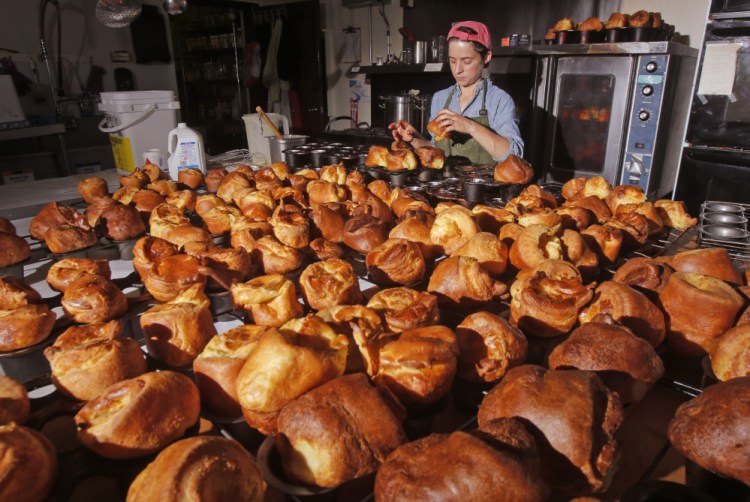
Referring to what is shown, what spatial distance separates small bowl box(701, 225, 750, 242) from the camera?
→ 1964 mm

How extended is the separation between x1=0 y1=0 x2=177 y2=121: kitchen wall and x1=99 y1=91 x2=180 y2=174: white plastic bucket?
4809 millimetres

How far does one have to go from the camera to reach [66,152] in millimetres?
7426

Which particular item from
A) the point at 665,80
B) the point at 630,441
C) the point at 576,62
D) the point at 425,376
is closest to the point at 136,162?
the point at 425,376

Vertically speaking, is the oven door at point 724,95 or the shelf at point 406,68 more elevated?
the shelf at point 406,68

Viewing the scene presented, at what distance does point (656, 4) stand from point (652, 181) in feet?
8.12

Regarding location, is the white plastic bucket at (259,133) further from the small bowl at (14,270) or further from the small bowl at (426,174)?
the small bowl at (14,270)

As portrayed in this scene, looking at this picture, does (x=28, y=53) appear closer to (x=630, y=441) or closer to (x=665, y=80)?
(x=665, y=80)

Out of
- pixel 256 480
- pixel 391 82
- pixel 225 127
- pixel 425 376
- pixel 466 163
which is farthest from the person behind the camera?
pixel 225 127

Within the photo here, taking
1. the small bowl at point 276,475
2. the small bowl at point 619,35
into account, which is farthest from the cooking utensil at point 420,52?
the small bowl at point 276,475

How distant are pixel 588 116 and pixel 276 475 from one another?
559 centimetres

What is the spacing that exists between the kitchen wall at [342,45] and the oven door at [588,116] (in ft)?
13.2

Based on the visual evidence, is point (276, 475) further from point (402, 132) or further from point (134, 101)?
point (134, 101)

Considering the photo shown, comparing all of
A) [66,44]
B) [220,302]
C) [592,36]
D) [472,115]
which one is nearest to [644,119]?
[592,36]

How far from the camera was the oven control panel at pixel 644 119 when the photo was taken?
4.86m
